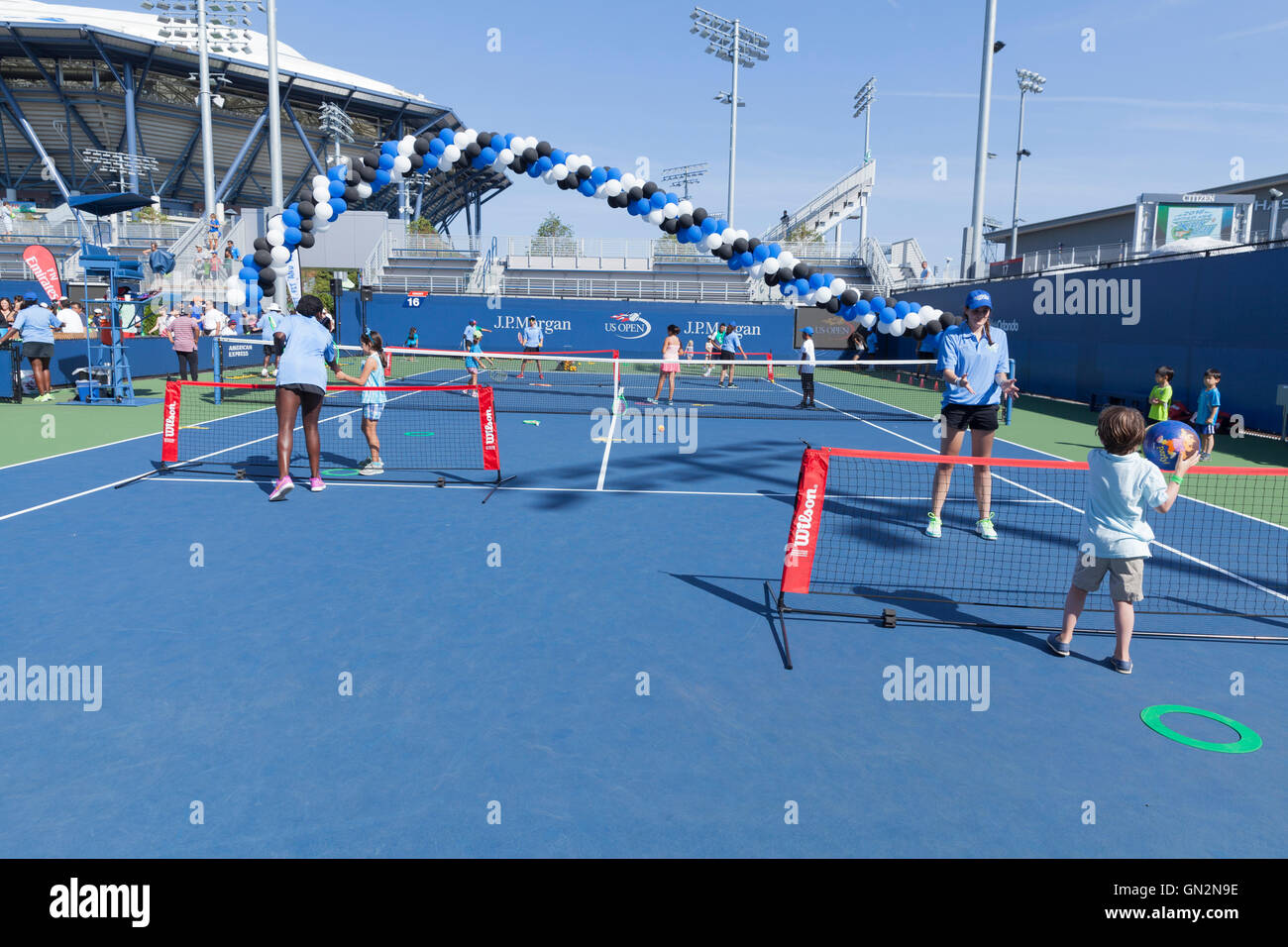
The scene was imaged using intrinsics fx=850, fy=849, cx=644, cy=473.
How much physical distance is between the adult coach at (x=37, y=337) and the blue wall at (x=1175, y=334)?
2461 cm

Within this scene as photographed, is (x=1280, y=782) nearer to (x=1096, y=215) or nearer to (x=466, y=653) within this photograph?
(x=466, y=653)

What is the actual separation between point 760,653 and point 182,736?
10.8ft

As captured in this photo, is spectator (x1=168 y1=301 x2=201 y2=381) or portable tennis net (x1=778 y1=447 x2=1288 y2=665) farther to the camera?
spectator (x1=168 y1=301 x2=201 y2=381)

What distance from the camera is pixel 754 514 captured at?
957cm

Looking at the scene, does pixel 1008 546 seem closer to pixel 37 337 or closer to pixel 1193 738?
pixel 1193 738

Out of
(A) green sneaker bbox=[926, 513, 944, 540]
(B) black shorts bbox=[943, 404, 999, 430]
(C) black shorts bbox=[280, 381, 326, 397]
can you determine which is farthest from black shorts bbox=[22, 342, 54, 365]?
(B) black shorts bbox=[943, 404, 999, 430]

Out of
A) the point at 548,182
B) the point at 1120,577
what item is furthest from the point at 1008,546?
the point at 548,182

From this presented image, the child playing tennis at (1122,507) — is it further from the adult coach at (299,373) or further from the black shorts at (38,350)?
the black shorts at (38,350)

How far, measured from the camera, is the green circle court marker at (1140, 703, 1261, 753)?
432 cm

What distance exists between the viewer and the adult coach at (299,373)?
9203 millimetres

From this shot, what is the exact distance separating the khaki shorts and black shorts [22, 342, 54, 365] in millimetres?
20257

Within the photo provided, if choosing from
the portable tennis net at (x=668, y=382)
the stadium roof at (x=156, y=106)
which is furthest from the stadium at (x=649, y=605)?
the stadium roof at (x=156, y=106)

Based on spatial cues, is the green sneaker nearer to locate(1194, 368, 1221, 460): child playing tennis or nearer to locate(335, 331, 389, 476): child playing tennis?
locate(335, 331, 389, 476): child playing tennis

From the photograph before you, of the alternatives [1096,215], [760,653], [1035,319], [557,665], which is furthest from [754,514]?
[1096,215]
